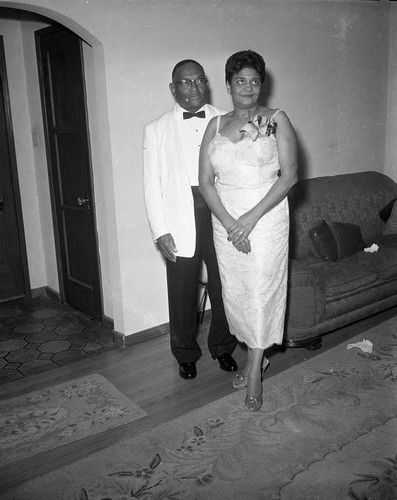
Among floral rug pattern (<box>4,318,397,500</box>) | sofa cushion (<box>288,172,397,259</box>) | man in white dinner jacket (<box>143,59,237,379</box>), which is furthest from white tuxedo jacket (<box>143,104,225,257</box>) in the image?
sofa cushion (<box>288,172,397,259</box>)

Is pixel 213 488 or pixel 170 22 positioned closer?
pixel 213 488

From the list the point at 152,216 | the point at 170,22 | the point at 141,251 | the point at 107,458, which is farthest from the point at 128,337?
the point at 170,22

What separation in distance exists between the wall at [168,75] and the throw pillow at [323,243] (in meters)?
0.82

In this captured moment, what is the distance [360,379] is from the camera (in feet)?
10.6

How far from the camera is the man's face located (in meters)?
3.05

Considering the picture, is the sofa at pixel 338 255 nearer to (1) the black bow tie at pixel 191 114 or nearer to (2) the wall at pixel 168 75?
(2) the wall at pixel 168 75

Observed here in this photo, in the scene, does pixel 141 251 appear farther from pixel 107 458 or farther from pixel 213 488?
pixel 213 488

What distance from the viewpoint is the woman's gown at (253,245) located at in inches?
110

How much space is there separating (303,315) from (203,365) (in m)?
0.70

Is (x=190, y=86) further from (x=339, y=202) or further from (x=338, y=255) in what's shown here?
(x=339, y=202)

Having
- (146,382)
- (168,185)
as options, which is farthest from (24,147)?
(146,382)

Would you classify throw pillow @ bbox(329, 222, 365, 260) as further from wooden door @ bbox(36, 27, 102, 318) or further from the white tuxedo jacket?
wooden door @ bbox(36, 27, 102, 318)

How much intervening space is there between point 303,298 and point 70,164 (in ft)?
6.77

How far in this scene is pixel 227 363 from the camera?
11.2ft
